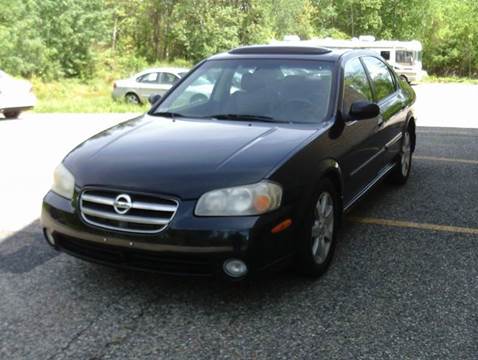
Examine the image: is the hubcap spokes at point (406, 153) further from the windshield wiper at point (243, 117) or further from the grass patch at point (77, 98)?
the grass patch at point (77, 98)

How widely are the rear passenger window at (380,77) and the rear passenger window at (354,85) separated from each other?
0.78 ft

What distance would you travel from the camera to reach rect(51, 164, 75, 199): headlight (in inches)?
139

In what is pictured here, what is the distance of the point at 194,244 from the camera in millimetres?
3115

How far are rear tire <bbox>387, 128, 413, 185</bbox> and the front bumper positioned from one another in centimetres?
314

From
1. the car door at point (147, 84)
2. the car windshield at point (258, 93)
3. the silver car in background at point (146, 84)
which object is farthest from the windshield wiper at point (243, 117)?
the car door at point (147, 84)

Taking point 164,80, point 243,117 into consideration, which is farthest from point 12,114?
point 243,117

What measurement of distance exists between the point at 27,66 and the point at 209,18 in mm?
12766

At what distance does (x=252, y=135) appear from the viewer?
382cm

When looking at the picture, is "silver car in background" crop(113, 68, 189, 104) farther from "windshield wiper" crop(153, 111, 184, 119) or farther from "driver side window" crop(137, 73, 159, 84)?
"windshield wiper" crop(153, 111, 184, 119)

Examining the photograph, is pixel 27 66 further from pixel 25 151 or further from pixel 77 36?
pixel 25 151

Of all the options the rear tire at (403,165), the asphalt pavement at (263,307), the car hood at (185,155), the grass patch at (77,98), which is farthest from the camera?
the grass patch at (77,98)

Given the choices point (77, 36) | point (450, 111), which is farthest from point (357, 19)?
point (450, 111)

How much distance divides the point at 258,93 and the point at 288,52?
573 millimetres

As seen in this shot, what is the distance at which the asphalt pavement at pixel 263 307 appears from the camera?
2928 mm
